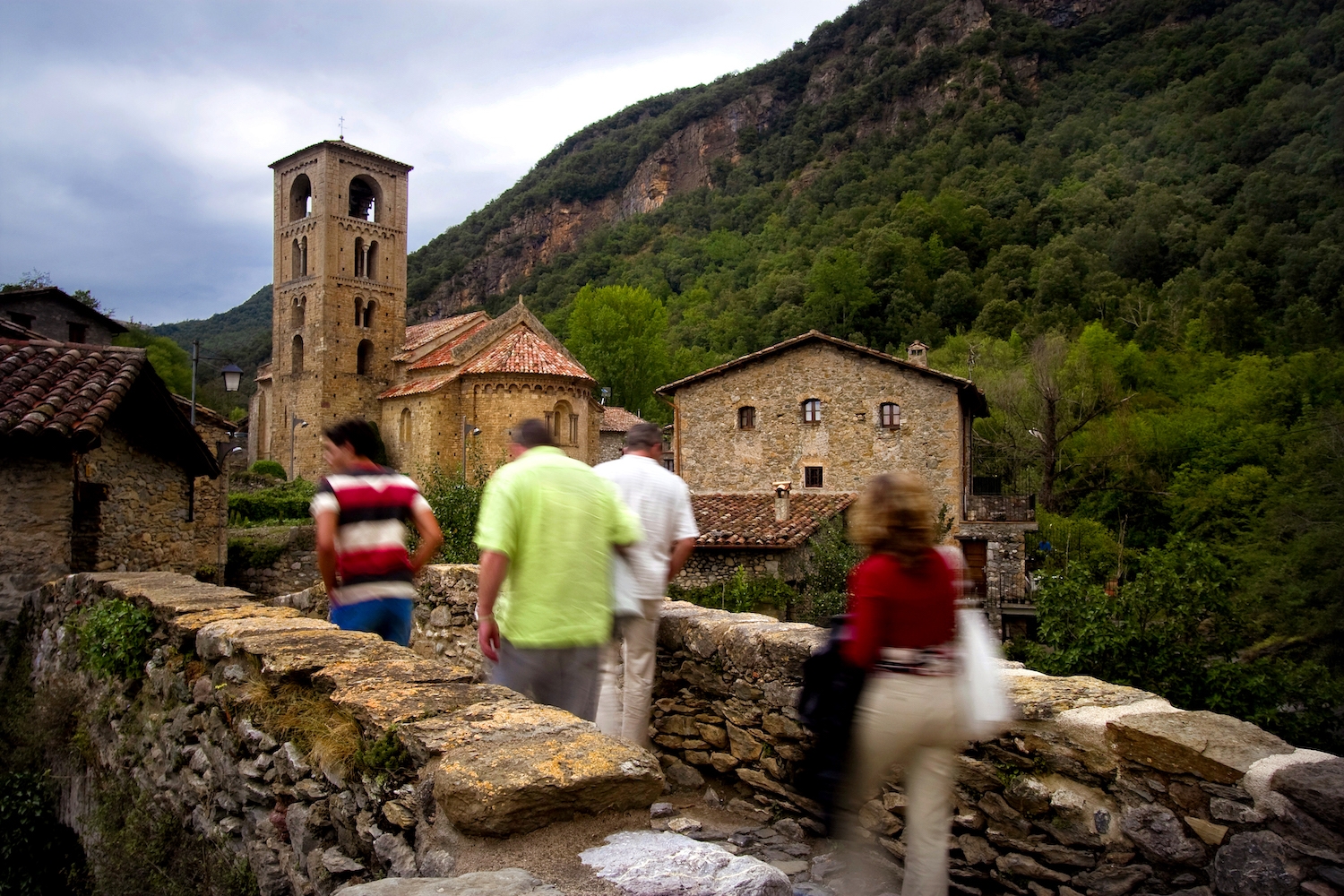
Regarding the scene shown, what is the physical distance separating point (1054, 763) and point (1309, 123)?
73466mm

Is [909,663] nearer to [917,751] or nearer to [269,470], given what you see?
[917,751]

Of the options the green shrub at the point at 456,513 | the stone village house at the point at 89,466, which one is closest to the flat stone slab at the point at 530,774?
the stone village house at the point at 89,466

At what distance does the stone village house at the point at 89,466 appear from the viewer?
700 cm

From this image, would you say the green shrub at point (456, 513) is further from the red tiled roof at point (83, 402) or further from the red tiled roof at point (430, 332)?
the red tiled roof at point (430, 332)

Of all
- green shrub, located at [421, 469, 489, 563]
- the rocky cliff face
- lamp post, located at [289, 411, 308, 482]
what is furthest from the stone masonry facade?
the rocky cliff face

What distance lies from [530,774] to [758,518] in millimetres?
16672

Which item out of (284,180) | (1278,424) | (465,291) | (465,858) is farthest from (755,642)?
(465,291)

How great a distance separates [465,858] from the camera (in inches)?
93.2

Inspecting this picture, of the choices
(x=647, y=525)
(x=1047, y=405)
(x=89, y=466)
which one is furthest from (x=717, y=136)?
(x=647, y=525)

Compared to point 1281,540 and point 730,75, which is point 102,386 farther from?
point 730,75

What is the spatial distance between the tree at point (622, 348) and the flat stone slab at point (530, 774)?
50.8 m

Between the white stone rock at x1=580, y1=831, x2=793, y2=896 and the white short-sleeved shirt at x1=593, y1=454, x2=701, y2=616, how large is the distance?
1.82m

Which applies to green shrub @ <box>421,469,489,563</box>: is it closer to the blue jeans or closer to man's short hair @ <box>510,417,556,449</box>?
the blue jeans

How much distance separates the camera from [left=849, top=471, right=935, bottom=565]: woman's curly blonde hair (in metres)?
2.80
